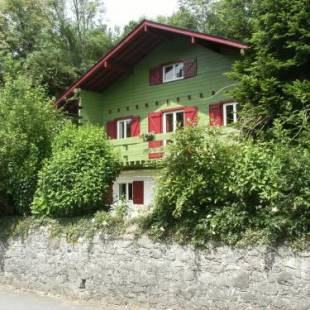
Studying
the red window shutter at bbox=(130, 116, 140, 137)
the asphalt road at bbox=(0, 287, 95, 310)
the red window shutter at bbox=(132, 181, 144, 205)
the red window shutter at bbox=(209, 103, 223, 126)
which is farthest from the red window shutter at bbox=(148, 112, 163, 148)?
the asphalt road at bbox=(0, 287, 95, 310)

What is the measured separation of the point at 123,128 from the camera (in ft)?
70.4

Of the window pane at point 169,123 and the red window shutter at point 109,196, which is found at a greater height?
the window pane at point 169,123

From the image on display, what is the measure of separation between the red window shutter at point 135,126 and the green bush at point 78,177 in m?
8.90

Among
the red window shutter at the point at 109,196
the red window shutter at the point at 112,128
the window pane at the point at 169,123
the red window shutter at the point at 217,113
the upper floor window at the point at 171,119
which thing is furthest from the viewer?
the red window shutter at the point at 112,128

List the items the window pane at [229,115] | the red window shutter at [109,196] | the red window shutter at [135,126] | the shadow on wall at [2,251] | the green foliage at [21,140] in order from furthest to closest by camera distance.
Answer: the red window shutter at [135,126] < the window pane at [229,115] < the green foliage at [21,140] < the shadow on wall at [2,251] < the red window shutter at [109,196]

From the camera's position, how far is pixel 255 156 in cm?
810

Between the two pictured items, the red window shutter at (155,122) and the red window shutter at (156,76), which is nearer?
the red window shutter at (155,122)

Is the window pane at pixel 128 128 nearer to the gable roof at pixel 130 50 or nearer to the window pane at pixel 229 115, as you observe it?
the gable roof at pixel 130 50

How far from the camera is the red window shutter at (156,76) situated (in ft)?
66.1

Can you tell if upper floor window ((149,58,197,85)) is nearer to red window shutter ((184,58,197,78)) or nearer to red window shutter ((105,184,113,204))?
red window shutter ((184,58,197,78))

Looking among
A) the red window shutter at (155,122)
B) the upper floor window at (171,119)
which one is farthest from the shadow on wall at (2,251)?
the upper floor window at (171,119)

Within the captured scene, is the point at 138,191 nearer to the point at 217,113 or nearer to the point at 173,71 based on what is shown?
the point at 217,113

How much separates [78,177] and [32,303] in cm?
299

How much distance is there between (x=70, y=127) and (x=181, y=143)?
4847 mm
